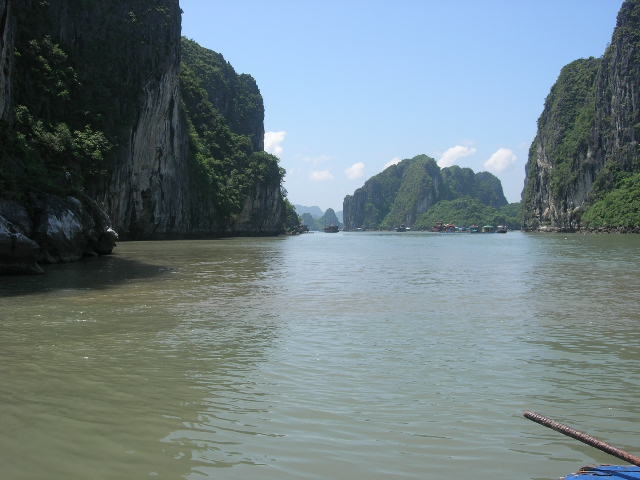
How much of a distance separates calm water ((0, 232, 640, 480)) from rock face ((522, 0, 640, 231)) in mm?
98425

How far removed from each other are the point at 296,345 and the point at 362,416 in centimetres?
365

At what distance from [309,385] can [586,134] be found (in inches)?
4737

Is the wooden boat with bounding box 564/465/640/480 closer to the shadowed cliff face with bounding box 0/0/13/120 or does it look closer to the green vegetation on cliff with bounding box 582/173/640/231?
the shadowed cliff face with bounding box 0/0/13/120

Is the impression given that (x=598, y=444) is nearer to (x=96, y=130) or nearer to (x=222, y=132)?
(x=96, y=130)

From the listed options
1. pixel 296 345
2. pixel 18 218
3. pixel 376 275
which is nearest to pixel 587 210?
pixel 376 275

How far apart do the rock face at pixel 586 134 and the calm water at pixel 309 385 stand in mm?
98425

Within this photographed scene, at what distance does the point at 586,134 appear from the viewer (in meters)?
114

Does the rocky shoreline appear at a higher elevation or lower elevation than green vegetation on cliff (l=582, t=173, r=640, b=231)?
lower

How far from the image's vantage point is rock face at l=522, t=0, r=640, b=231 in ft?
332

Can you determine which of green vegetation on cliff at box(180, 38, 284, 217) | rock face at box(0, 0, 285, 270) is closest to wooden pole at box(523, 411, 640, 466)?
rock face at box(0, 0, 285, 270)

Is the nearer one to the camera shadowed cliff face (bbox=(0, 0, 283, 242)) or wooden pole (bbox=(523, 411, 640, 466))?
wooden pole (bbox=(523, 411, 640, 466))


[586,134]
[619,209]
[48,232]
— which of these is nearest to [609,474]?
[48,232]

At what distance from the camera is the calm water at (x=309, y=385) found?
493 centimetres

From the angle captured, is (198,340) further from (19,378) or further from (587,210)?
(587,210)
